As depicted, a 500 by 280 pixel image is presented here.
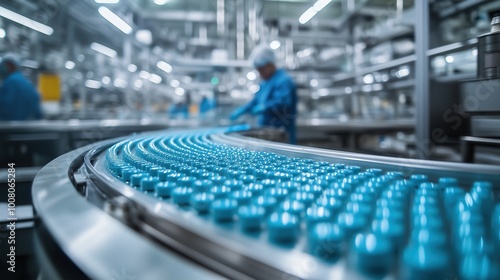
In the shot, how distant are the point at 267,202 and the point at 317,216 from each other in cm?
7

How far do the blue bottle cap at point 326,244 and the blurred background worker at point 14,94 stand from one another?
3.51m

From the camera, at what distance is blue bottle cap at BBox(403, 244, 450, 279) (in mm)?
224

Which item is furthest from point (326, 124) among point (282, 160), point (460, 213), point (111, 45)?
point (111, 45)

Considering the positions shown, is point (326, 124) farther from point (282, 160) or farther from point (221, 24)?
point (221, 24)

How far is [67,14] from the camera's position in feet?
11.5

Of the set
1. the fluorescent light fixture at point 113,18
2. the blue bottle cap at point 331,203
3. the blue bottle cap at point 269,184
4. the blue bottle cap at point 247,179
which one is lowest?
the blue bottle cap at point 331,203

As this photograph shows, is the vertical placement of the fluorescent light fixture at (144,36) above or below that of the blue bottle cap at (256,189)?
above

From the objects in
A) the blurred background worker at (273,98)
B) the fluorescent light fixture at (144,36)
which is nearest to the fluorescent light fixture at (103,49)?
the fluorescent light fixture at (144,36)

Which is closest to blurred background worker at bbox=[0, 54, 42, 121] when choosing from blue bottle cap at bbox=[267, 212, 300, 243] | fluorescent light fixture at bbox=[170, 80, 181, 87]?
blue bottle cap at bbox=[267, 212, 300, 243]

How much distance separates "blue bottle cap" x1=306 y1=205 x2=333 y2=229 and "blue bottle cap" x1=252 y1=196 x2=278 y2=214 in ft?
0.15

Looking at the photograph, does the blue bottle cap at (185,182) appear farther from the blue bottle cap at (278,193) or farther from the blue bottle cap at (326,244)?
the blue bottle cap at (326,244)

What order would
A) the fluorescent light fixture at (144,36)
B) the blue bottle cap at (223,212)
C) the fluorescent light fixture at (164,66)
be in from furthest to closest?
the fluorescent light fixture at (164,66), the fluorescent light fixture at (144,36), the blue bottle cap at (223,212)

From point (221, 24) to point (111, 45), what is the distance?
1.89 m

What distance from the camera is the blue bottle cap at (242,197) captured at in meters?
0.38
